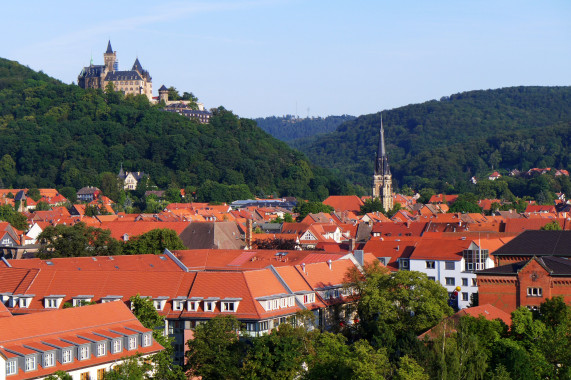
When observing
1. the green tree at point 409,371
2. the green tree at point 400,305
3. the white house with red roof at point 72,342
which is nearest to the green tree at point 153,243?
the green tree at point 400,305

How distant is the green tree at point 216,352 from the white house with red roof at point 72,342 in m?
1.64

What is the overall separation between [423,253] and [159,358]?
34104 millimetres

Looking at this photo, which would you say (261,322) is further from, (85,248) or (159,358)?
(85,248)

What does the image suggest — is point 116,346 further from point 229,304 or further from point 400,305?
point 400,305

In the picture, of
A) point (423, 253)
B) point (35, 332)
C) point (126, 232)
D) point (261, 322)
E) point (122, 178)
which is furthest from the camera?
point (122, 178)

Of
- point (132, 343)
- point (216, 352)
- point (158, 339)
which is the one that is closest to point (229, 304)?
point (158, 339)

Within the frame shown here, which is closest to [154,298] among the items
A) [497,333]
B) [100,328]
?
[100,328]

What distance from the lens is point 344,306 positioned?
5775 centimetres

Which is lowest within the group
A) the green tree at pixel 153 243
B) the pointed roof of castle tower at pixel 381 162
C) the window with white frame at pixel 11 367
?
the window with white frame at pixel 11 367

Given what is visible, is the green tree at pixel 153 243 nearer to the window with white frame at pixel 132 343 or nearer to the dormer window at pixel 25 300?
the dormer window at pixel 25 300

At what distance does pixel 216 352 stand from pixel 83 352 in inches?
240

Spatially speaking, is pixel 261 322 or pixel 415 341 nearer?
pixel 415 341

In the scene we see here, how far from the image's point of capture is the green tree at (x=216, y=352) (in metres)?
42.1

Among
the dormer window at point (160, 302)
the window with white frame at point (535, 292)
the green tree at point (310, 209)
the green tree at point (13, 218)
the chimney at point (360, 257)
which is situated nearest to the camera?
the dormer window at point (160, 302)
